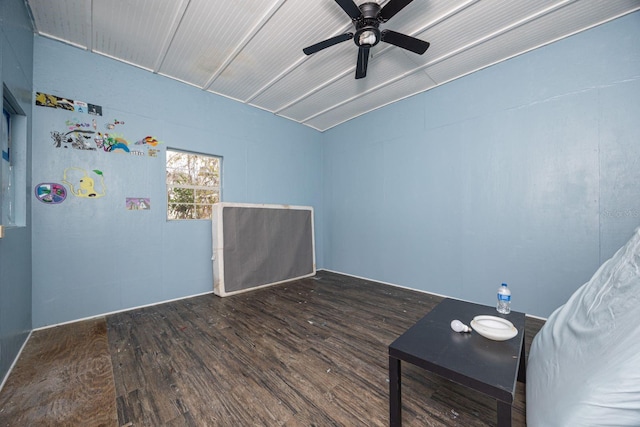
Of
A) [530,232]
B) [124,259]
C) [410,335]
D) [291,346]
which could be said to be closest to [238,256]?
[124,259]

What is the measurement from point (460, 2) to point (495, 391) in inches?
125

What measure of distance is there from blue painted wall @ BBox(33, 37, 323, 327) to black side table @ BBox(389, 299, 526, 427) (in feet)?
11.0

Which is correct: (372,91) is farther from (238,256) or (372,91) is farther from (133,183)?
(133,183)

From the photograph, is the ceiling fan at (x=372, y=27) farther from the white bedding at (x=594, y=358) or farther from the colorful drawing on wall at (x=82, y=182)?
the colorful drawing on wall at (x=82, y=182)

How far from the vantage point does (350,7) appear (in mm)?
2080

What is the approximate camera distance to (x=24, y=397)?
162cm

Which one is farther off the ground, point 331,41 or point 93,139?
point 331,41

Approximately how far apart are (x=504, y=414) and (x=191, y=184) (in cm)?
425

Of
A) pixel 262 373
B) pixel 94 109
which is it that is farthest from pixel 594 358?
pixel 94 109

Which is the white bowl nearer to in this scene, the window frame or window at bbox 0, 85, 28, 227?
the window frame

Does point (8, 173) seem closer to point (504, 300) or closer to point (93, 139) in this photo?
point (93, 139)

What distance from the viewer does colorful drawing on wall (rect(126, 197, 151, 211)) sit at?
314 cm

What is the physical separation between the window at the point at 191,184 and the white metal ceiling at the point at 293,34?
3.90 ft

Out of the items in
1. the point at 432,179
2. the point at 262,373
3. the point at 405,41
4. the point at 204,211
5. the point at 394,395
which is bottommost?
the point at 262,373
